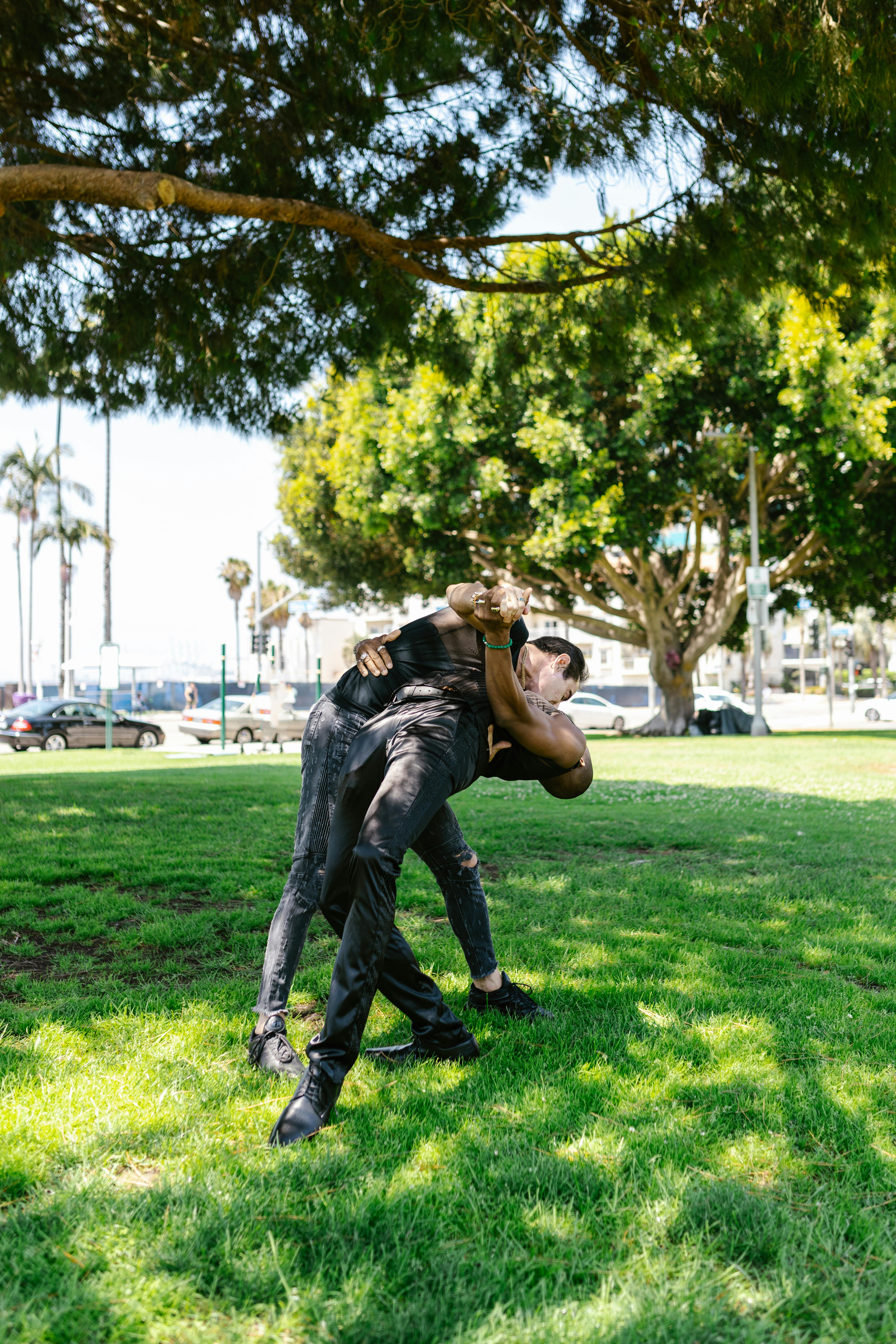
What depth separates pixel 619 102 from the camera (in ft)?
20.3

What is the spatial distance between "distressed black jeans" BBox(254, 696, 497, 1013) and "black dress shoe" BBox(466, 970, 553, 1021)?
0.44m

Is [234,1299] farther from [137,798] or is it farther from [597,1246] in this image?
[137,798]

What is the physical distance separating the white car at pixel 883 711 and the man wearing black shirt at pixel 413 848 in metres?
35.6

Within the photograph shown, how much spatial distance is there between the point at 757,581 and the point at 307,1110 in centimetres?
2096

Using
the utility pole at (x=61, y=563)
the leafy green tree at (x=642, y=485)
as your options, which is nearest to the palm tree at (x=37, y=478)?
the utility pole at (x=61, y=563)

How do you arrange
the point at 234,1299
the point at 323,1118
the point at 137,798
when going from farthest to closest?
the point at 137,798, the point at 323,1118, the point at 234,1299

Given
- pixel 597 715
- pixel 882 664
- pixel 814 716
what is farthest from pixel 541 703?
pixel 882 664

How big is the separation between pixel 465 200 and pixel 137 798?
6.33 m

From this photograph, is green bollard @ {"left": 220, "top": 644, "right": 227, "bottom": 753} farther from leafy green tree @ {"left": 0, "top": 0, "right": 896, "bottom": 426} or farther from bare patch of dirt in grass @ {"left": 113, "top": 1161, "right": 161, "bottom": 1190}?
bare patch of dirt in grass @ {"left": 113, "top": 1161, "right": 161, "bottom": 1190}

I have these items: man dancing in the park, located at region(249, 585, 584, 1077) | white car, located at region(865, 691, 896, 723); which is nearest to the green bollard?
man dancing in the park, located at region(249, 585, 584, 1077)

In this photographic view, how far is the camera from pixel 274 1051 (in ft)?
10.6

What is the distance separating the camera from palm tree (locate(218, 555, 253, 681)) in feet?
228

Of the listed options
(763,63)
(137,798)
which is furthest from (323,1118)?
(137,798)

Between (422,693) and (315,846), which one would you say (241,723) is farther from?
(422,693)
